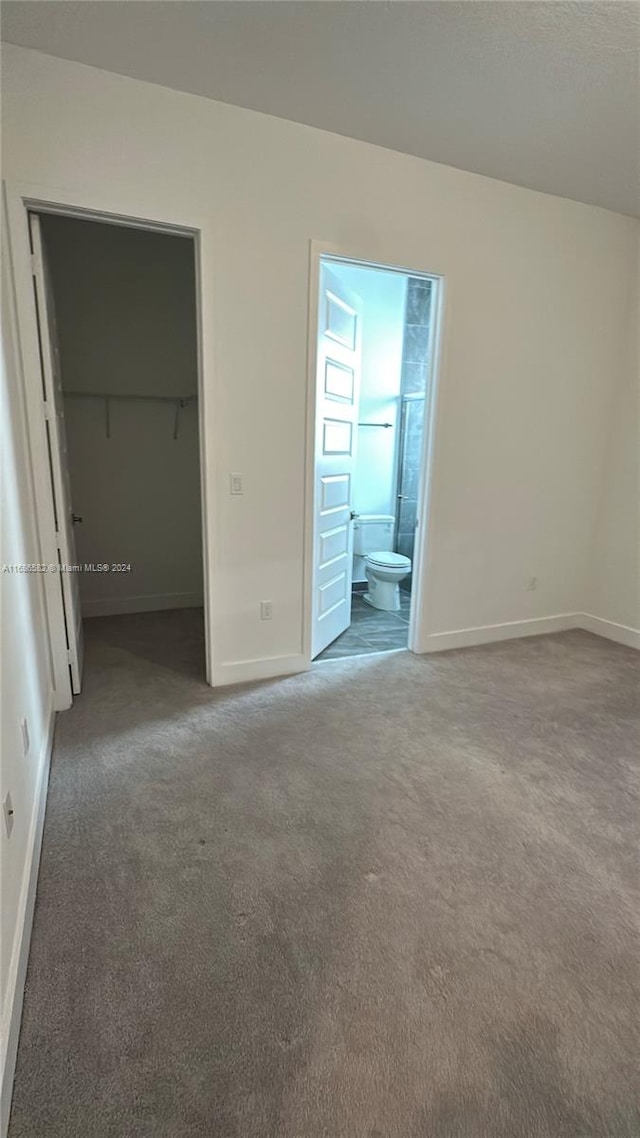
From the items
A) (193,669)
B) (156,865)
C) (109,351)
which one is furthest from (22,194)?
(156,865)

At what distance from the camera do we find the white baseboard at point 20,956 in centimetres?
108

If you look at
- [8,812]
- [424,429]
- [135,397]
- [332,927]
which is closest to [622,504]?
[424,429]

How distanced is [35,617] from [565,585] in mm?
3542

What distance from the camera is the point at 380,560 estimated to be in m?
4.30

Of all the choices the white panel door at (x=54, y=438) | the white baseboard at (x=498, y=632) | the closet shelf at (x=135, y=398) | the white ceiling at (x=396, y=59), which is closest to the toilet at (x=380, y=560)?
the white baseboard at (x=498, y=632)

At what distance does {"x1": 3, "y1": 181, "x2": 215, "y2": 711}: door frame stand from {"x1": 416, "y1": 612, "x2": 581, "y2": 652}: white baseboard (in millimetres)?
1615

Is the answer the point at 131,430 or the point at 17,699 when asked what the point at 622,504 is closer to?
the point at 131,430

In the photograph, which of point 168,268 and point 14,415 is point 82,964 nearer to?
point 14,415

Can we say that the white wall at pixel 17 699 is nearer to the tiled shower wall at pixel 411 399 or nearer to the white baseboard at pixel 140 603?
the white baseboard at pixel 140 603

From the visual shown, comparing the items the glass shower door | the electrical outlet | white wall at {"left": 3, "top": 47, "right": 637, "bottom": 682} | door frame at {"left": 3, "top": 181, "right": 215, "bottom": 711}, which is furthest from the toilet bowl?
the electrical outlet

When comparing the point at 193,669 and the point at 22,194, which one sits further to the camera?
the point at 193,669

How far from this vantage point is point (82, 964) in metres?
1.38

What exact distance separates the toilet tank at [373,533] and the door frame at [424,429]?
4.88 feet

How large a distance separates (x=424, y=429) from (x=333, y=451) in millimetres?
572
